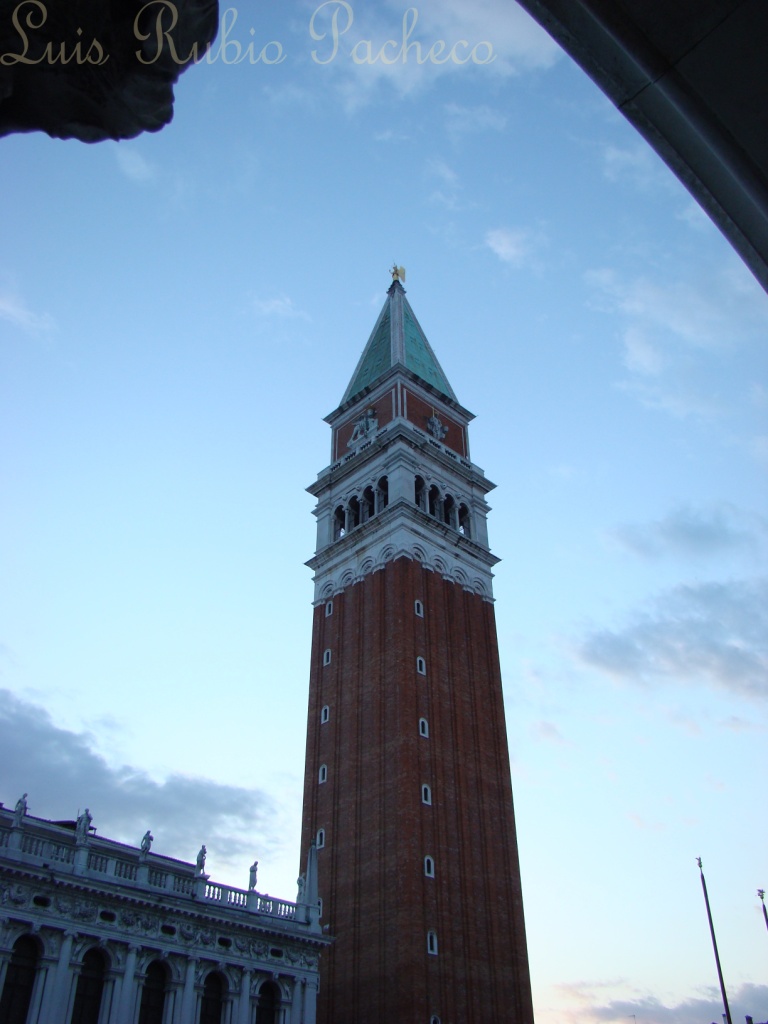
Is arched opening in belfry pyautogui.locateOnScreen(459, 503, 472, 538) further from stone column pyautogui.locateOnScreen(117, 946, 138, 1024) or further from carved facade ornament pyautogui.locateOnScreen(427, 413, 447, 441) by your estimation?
stone column pyautogui.locateOnScreen(117, 946, 138, 1024)

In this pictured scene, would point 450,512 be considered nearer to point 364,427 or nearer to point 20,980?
point 364,427

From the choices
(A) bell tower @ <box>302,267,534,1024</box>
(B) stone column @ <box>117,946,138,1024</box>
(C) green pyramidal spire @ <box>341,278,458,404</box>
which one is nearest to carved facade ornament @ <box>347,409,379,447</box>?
(A) bell tower @ <box>302,267,534,1024</box>

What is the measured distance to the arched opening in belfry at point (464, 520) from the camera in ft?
186

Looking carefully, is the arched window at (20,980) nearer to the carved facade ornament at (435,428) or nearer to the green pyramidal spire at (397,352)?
the carved facade ornament at (435,428)

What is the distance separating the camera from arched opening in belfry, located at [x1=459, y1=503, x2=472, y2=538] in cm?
5684

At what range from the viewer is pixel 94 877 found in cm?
2884

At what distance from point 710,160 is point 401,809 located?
41.8 meters

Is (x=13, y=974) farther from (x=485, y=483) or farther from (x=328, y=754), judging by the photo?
(x=485, y=483)

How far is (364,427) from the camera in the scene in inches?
2335

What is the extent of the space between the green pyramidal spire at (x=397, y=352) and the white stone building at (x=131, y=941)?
120ft

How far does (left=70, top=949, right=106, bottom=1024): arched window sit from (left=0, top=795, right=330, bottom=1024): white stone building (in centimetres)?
3

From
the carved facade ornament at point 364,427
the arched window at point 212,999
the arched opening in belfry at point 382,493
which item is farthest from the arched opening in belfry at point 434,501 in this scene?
the arched window at point 212,999

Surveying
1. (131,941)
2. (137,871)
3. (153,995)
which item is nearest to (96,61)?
(131,941)

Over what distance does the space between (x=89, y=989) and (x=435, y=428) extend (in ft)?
129
